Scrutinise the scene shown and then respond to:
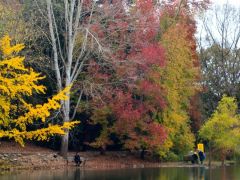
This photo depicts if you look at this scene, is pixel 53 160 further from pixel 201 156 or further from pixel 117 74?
pixel 201 156

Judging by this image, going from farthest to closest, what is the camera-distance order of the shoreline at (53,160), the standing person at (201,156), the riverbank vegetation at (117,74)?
the standing person at (201,156) → the riverbank vegetation at (117,74) → the shoreline at (53,160)

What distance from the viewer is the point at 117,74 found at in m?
35.1

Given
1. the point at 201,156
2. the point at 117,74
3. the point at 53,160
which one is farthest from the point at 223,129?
the point at 53,160

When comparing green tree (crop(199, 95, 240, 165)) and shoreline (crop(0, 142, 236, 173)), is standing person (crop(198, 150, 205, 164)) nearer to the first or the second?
shoreline (crop(0, 142, 236, 173))

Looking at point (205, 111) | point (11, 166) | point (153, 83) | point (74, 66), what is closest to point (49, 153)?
point (11, 166)

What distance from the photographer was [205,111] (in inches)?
2025

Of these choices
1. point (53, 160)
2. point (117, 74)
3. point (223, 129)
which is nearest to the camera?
point (53, 160)

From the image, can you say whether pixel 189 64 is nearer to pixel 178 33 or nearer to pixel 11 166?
pixel 178 33

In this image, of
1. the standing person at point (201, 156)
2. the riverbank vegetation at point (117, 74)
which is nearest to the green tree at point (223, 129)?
the riverbank vegetation at point (117, 74)

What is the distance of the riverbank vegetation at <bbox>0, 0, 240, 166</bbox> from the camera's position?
33.1m

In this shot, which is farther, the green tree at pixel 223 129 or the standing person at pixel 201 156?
the green tree at pixel 223 129

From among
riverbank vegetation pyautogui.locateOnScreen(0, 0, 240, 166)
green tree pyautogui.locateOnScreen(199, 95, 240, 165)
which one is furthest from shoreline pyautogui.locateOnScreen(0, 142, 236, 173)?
green tree pyautogui.locateOnScreen(199, 95, 240, 165)

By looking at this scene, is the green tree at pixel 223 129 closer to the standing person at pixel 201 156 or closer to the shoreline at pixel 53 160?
the shoreline at pixel 53 160

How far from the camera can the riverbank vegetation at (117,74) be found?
3312 centimetres
